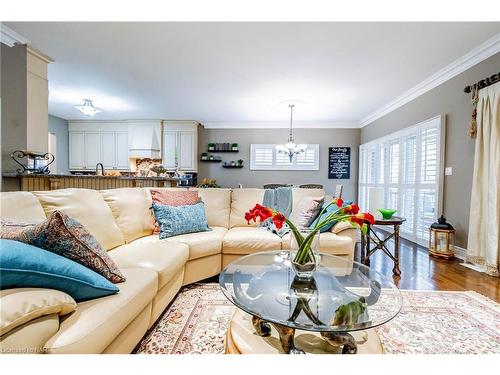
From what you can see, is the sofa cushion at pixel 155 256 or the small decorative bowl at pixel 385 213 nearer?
the sofa cushion at pixel 155 256

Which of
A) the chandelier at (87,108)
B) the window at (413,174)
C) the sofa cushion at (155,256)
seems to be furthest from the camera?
the chandelier at (87,108)

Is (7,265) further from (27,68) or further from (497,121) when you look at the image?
(497,121)

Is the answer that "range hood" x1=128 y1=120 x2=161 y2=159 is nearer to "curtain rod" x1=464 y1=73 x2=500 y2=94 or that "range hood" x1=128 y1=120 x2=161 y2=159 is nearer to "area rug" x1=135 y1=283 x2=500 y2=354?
"area rug" x1=135 y1=283 x2=500 y2=354

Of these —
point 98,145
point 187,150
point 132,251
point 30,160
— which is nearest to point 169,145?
point 187,150

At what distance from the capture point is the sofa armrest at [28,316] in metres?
0.76

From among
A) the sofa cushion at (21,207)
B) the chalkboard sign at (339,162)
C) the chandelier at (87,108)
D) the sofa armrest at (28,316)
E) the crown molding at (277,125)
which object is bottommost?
the sofa armrest at (28,316)

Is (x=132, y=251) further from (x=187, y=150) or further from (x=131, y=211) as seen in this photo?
(x=187, y=150)

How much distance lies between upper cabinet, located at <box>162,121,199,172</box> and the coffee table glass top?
5.15 meters

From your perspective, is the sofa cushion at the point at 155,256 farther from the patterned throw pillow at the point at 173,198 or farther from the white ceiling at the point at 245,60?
the white ceiling at the point at 245,60

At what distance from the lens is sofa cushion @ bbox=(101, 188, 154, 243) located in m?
2.22

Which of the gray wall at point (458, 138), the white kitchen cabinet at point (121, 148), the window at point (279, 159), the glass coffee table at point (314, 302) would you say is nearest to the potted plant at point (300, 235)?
the glass coffee table at point (314, 302)

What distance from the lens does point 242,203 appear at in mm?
3086

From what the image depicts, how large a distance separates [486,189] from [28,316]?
395 centimetres

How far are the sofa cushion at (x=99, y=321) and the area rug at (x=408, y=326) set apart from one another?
0.41 m
